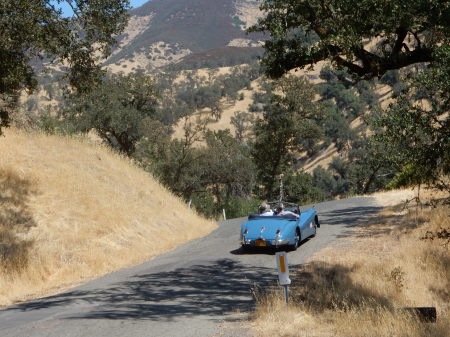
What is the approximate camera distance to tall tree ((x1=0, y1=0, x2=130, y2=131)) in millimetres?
12029

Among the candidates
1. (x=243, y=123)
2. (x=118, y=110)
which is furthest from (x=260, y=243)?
(x=243, y=123)

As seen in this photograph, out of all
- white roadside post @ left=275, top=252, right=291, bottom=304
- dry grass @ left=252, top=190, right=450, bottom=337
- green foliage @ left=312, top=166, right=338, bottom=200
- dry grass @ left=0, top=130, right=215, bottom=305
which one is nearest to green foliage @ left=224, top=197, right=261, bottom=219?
Answer: dry grass @ left=0, top=130, right=215, bottom=305

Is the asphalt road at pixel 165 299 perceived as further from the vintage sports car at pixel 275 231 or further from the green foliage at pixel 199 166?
the green foliage at pixel 199 166

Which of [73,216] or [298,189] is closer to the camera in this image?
[73,216]

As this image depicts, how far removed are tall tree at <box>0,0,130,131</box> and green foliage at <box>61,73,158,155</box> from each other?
21523mm

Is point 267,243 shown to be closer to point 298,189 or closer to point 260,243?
point 260,243

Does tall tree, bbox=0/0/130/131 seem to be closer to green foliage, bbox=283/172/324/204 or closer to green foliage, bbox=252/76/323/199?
green foliage, bbox=252/76/323/199

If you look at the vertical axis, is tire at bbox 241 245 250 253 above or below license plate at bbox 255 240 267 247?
below

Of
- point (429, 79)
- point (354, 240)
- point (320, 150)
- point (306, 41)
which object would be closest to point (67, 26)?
A: point (306, 41)

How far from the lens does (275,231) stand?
14.5m

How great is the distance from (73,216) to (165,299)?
8804 millimetres

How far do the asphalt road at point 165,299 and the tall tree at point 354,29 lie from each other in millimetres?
4857

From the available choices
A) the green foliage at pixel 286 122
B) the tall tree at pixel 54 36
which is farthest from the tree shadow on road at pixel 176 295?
the green foliage at pixel 286 122

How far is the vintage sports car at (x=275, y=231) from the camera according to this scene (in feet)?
47.4
